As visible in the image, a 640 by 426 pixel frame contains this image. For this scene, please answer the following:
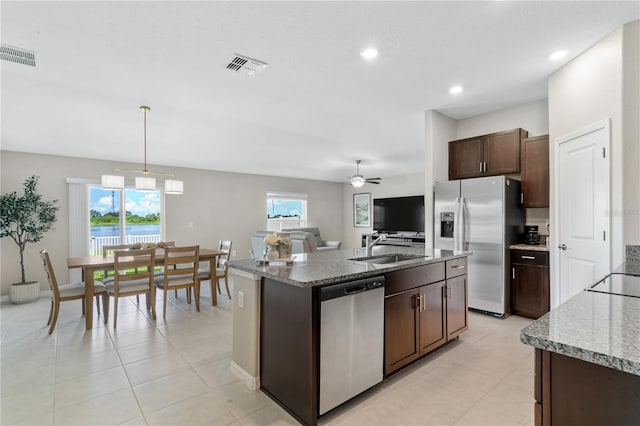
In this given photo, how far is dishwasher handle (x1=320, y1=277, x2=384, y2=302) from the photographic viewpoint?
1.85 m

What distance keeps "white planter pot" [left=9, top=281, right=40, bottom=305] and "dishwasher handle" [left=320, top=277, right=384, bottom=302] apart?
540 cm

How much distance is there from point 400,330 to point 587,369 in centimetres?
158

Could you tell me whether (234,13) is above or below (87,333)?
above

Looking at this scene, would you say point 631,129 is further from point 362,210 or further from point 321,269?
point 362,210

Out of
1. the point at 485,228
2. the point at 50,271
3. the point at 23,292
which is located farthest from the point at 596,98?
the point at 23,292

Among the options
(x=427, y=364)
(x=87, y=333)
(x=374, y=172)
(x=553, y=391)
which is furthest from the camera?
(x=374, y=172)

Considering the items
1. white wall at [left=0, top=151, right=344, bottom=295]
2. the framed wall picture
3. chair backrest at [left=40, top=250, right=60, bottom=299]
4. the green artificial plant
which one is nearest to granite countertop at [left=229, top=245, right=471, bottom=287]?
chair backrest at [left=40, top=250, right=60, bottom=299]

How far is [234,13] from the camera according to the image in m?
1.96

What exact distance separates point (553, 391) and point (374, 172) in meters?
7.62

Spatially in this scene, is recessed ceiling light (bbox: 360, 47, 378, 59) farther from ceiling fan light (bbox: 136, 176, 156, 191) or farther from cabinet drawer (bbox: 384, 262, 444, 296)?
ceiling fan light (bbox: 136, 176, 156, 191)

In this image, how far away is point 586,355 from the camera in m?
0.78

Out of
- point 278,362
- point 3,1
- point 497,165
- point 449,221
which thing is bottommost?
point 278,362

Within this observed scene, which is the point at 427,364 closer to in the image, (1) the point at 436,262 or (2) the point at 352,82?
(1) the point at 436,262

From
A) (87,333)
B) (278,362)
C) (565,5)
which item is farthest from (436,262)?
(87,333)
